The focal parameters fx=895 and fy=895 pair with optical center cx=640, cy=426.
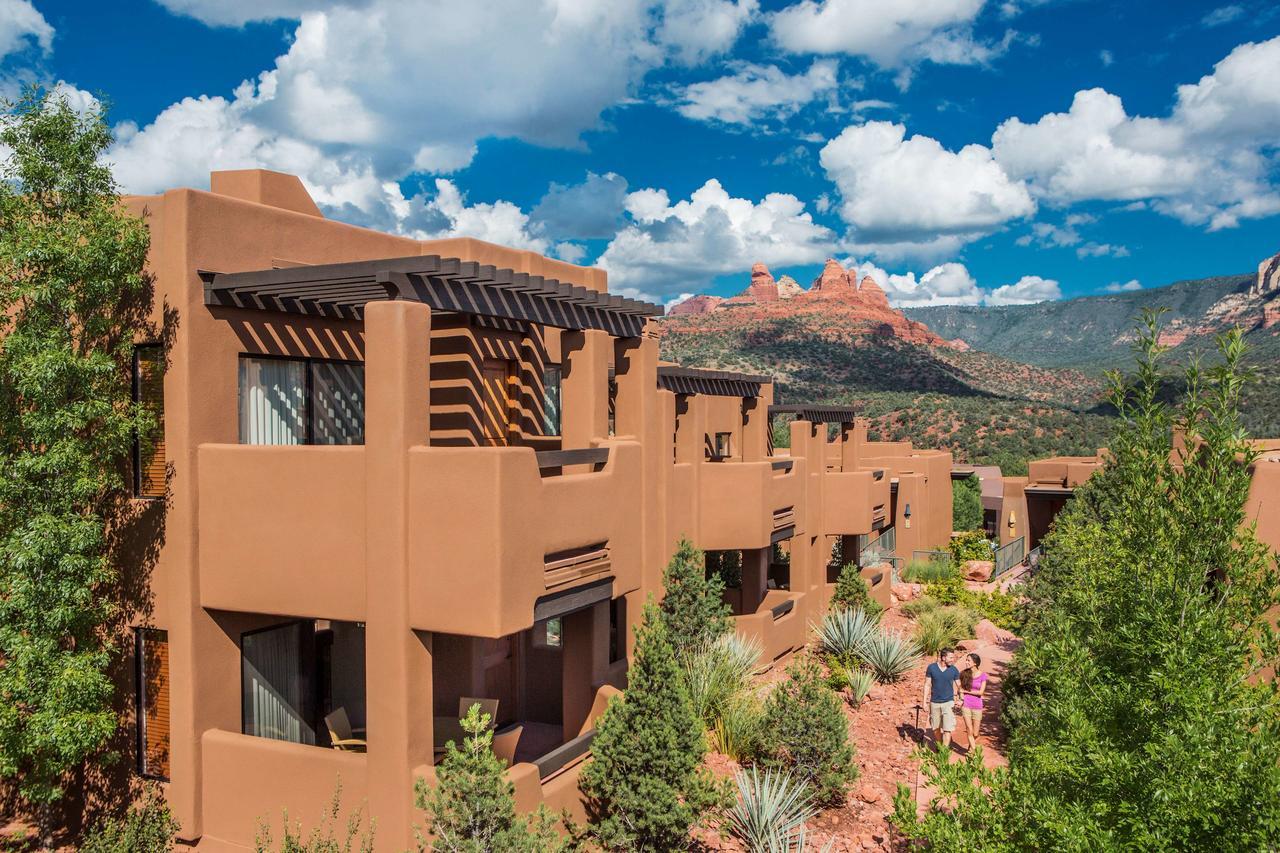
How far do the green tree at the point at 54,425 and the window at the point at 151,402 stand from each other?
0.30 meters

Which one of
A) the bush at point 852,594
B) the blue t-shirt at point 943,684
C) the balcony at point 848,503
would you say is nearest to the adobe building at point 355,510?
the blue t-shirt at point 943,684

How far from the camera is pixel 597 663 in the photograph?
1159cm

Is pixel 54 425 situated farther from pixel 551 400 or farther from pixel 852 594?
pixel 852 594

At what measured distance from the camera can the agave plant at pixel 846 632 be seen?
18.3m

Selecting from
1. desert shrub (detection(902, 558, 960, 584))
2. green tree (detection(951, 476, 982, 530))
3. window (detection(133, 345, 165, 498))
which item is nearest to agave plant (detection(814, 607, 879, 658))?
desert shrub (detection(902, 558, 960, 584))

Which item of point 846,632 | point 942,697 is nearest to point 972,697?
point 942,697

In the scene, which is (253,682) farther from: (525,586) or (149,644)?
(525,586)

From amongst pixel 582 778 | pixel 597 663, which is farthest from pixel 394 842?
pixel 597 663

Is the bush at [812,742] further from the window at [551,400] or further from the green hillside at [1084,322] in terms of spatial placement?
the green hillside at [1084,322]

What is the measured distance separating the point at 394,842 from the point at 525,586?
8.86 feet

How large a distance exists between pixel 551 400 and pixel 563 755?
6.44 metres

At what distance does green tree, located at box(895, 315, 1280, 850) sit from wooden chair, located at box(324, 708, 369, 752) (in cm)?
623

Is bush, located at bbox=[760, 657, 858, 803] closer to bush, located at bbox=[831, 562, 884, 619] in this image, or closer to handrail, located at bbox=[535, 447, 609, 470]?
handrail, located at bbox=[535, 447, 609, 470]

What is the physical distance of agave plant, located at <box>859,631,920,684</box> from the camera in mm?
17500
